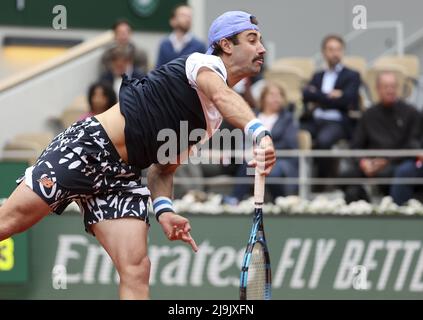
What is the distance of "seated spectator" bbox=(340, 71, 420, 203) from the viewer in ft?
40.1

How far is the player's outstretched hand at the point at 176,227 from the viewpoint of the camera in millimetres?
7125

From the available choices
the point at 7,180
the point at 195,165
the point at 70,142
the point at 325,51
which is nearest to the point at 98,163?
the point at 70,142

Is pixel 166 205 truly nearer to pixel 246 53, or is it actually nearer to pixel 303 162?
pixel 246 53

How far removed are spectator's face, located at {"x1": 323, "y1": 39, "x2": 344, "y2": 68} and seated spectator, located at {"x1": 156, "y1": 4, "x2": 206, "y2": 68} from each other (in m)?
1.27

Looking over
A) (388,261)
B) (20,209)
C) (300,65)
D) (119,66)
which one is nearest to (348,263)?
(388,261)

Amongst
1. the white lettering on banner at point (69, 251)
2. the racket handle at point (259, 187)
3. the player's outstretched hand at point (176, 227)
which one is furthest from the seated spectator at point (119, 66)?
the racket handle at point (259, 187)

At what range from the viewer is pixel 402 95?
1394 centimetres

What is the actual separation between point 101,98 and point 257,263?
17.5 ft

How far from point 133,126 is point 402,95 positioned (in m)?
7.45

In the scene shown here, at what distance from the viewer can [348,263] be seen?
37.5 ft

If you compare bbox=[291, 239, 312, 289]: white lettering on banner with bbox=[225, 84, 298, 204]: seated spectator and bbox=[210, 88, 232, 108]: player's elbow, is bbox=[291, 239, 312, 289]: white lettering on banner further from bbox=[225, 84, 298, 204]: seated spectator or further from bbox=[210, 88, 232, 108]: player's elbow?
bbox=[210, 88, 232, 108]: player's elbow

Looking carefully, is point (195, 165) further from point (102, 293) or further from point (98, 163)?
point (98, 163)

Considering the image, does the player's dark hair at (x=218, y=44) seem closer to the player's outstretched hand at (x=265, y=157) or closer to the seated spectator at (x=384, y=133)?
the player's outstretched hand at (x=265, y=157)

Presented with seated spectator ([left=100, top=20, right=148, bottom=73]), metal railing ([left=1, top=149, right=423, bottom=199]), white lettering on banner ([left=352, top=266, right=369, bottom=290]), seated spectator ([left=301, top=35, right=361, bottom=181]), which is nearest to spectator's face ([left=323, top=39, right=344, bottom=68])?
seated spectator ([left=301, top=35, right=361, bottom=181])
